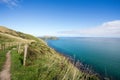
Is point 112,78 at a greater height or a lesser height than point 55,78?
lesser

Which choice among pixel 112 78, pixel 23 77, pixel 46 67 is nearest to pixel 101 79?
pixel 112 78

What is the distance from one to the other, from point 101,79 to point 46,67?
17.5m

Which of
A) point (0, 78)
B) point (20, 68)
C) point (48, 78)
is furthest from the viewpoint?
point (20, 68)

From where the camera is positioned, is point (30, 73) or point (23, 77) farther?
point (30, 73)

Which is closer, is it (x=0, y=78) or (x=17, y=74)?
(x=0, y=78)

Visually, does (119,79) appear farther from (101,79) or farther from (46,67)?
(46,67)

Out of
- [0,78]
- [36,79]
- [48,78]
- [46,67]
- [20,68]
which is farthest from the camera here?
[46,67]

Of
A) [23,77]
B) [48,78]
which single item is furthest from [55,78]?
[23,77]

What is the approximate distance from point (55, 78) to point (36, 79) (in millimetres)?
2711

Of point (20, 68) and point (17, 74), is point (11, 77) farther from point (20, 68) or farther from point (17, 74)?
point (20, 68)

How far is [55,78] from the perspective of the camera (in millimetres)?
16641

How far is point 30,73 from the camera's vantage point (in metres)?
16.5

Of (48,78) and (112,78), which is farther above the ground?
(48,78)

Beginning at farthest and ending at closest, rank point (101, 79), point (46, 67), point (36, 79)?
point (101, 79), point (46, 67), point (36, 79)
